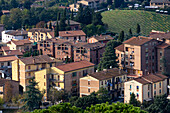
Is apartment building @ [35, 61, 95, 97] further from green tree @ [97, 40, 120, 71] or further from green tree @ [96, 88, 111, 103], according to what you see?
green tree @ [97, 40, 120, 71]

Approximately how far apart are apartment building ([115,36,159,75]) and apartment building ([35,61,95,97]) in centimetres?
986

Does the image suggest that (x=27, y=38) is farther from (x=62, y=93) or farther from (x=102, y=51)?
(x=62, y=93)

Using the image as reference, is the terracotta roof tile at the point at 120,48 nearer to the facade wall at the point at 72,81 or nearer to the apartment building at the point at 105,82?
the apartment building at the point at 105,82

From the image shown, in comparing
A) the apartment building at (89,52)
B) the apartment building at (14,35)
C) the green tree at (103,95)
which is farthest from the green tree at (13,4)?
the green tree at (103,95)

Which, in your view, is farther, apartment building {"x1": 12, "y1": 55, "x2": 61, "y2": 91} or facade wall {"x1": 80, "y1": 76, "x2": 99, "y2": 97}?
apartment building {"x1": 12, "y1": 55, "x2": 61, "y2": 91}

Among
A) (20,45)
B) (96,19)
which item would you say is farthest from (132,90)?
(96,19)

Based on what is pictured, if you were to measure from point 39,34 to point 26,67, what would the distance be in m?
24.9

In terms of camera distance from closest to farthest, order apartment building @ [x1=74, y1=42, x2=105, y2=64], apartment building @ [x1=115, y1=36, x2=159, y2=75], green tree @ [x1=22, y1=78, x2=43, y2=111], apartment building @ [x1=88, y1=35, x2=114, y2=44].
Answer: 1. green tree @ [x1=22, y1=78, x2=43, y2=111]
2. apartment building @ [x1=115, y1=36, x2=159, y2=75]
3. apartment building @ [x1=74, y1=42, x2=105, y2=64]
4. apartment building @ [x1=88, y1=35, x2=114, y2=44]

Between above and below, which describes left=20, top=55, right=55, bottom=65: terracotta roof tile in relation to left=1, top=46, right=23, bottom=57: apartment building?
above

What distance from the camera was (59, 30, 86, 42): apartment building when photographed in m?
82.0

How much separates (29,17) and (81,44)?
25985 millimetres

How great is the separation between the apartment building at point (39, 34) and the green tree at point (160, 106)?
35.4 metres

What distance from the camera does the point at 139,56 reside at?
217 feet

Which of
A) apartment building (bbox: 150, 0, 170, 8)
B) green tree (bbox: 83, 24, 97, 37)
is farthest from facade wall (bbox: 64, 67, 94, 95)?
apartment building (bbox: 150, 0, 170, 8)
